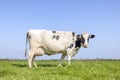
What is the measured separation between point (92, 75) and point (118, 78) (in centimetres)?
120

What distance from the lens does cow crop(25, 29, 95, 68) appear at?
69.3 ft

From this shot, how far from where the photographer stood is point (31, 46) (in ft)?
69.3

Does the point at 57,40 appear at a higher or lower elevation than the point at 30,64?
higher

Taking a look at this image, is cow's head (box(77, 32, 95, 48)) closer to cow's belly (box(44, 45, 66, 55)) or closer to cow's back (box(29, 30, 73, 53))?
cow's back (box(29, 30, 73, 53))

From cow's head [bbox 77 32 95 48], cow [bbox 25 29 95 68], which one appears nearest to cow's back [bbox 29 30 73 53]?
cow [bbox 25 29 95 68]

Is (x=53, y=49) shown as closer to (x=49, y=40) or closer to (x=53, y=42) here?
(x=53, y=42)

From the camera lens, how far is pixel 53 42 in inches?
837

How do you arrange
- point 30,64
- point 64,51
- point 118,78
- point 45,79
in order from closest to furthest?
point 45,79
point 118,78
point 30,64
point 64,51

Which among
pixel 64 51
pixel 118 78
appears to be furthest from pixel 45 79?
pixel 64 51

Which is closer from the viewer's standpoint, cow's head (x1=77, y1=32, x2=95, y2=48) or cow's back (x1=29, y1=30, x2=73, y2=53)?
cow's back (x1=29, y1=30, x2=73, y2=53)

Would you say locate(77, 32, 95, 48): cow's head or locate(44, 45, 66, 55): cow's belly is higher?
locate(77, 32, 95, 48): cow's head

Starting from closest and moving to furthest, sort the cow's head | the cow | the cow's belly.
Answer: the cow
the cow's belly
the cow's head

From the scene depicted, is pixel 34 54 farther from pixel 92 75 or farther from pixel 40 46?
pixel 92 75

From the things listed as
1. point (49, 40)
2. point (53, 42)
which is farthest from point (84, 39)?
point (49, 40)
